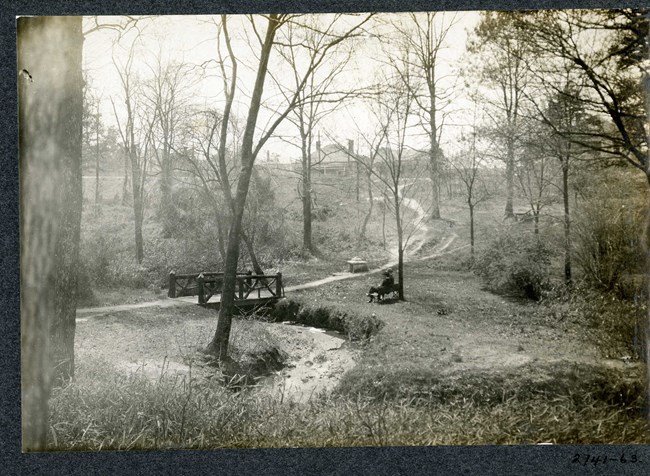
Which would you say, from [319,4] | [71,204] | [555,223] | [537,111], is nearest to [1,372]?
[71,204]

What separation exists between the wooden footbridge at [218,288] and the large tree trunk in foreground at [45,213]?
27.0 inches

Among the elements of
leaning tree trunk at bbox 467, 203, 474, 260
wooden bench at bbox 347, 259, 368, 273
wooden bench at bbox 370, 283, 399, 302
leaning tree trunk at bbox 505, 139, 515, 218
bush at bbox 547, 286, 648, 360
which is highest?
leaning tree trunk at bbox 505, 139, 515, 218

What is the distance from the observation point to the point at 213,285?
115 inches

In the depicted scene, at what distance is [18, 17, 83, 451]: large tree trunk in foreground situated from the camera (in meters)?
2.71

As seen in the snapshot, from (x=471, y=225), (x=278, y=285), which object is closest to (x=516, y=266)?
(x=471, y=225)

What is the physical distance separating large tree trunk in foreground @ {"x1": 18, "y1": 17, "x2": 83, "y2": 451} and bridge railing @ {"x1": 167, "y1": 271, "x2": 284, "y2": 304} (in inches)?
26.4

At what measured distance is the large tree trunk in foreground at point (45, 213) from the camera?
2.71 m

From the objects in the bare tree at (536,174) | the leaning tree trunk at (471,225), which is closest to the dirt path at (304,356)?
the leaning tree trunk at (471,225)

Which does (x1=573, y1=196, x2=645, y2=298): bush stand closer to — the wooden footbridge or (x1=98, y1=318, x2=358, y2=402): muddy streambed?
(x1=98, y1=318, x2=358, y2=402): muddy streambed

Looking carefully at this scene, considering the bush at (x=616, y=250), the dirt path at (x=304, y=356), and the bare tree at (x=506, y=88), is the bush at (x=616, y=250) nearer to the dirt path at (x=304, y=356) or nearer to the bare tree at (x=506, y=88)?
the bare tree at (x=506, y=88)

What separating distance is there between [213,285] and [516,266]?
7.30 feet

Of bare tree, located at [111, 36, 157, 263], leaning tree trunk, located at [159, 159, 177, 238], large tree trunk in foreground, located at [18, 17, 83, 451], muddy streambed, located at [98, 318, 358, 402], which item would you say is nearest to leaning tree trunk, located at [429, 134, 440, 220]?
muddy streambed, located at [98, 318, 358, 402]

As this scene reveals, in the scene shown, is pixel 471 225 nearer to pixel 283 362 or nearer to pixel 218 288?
pixel 283 362

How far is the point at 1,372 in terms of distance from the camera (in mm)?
2803
